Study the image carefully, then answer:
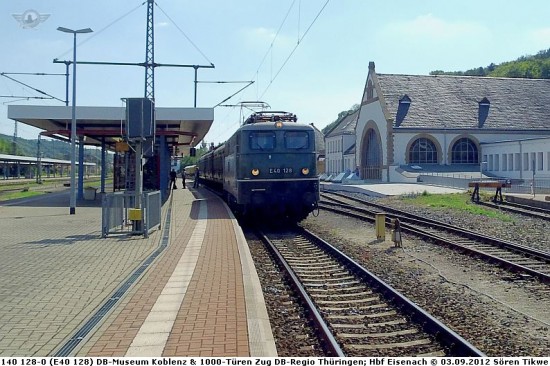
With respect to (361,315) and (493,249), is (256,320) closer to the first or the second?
(361,315)

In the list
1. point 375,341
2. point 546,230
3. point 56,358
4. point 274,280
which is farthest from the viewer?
point 546,230

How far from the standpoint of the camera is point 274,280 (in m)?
10.5

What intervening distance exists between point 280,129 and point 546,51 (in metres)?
119

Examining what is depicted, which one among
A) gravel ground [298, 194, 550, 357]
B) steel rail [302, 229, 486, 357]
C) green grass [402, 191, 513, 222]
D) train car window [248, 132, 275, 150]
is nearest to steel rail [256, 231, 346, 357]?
steel rail [302, 229, 486, 357]

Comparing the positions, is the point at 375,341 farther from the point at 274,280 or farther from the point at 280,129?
the point at 280,129

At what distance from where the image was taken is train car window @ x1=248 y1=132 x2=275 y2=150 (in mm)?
18402

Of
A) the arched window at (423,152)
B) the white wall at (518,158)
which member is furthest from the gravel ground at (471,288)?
the arched window at (423,152)

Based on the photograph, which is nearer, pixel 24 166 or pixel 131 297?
pixel 131 297

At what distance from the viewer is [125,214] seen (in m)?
15.7

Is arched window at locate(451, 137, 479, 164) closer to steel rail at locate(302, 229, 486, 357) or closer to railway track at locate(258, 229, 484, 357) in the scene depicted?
railway track at locate(258, 229, 484, 357)

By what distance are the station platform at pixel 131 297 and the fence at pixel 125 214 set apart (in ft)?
1.15

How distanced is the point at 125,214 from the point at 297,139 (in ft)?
19.6

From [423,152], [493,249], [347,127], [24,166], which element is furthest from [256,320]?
[24,166]

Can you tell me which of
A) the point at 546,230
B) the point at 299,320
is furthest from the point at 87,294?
the point at 546,230
